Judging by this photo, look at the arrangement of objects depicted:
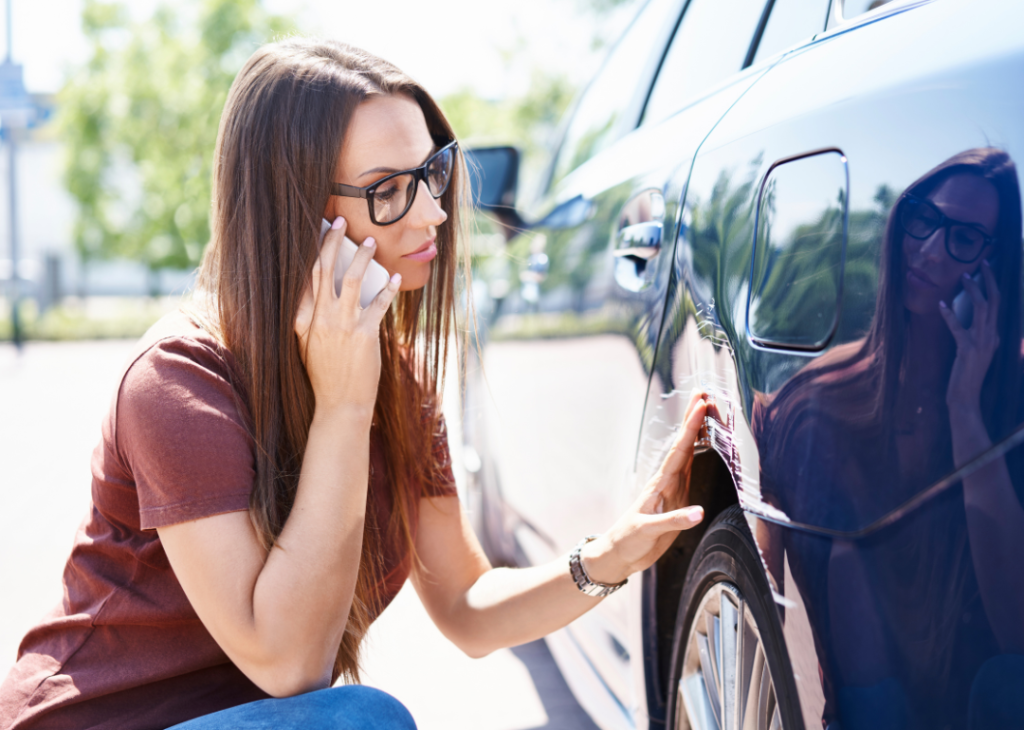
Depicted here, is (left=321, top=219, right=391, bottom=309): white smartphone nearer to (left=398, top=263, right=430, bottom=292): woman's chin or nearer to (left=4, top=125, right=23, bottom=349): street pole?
(left=398, top=263, right=430, bottom=292): woman's chin

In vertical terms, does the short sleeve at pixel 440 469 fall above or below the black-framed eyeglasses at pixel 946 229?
below

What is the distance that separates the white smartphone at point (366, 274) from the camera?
1.50 metres

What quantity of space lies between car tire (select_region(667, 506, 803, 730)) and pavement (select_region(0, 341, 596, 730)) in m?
0.74

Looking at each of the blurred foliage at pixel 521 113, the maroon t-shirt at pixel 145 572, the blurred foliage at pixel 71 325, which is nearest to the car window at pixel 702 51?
the maroon t-shirt at pixel 145 572

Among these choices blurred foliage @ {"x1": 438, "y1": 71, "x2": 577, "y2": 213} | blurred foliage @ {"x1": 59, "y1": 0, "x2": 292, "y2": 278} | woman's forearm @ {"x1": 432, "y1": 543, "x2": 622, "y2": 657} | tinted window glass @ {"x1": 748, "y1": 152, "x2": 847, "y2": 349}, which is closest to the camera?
tinted window glass @ {"x1": 748, "y1": 152, "x2": 847, "y2": 349}

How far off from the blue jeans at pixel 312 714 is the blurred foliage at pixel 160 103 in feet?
64.5

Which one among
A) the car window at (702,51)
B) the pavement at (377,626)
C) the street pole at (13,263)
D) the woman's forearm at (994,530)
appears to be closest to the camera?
the woman's forearm at (994,530)

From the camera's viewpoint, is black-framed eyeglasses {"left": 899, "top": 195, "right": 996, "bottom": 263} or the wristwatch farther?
the wristwatch

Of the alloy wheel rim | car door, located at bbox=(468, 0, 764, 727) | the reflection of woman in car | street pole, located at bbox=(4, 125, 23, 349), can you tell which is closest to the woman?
the alloy wheel rim

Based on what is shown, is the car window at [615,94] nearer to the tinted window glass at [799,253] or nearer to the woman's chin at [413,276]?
the woman's chin at [413,276]

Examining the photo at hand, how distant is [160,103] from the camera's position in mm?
20375

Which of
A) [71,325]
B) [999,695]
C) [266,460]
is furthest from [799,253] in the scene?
[71,325]

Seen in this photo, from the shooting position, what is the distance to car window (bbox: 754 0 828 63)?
4.83 ft

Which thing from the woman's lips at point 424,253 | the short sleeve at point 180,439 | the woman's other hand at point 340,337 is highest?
the woman's lips at point 424,253
